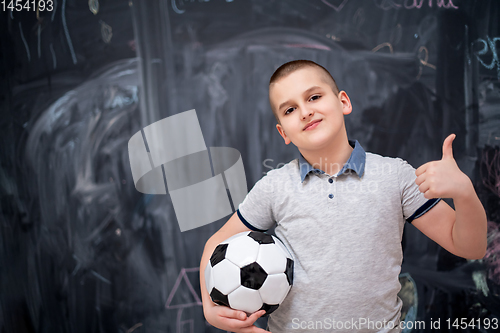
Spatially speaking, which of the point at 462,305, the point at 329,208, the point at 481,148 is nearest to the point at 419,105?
the point at 481,148

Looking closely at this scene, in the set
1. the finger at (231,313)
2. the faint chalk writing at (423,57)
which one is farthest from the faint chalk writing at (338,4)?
the finger at (231,313)

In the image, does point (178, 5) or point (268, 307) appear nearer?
point (268, 307)

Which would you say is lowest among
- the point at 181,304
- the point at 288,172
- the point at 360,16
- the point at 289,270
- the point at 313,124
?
the point at 181,304

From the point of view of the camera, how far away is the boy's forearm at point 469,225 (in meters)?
0.83

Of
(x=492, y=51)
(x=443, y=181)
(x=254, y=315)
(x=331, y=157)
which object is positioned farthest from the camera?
(x=492, y=51)

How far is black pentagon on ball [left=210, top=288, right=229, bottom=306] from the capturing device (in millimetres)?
946

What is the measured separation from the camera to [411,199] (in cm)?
97

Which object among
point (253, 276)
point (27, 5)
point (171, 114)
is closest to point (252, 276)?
point (253, 276)

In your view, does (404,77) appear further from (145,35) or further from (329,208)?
(145,35)

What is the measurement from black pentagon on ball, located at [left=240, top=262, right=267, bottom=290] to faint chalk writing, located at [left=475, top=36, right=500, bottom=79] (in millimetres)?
1469

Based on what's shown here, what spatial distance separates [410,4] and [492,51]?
45 cm

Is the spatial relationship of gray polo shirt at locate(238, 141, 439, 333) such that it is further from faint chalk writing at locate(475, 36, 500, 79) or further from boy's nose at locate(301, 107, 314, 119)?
faint chalk writing at locate(475, 36, 500, 79)

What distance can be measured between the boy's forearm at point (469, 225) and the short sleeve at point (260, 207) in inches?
21.4

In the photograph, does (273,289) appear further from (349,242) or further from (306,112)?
(306,112)
